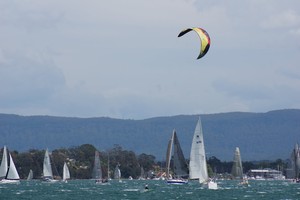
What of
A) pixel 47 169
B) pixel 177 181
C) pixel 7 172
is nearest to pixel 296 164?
pixel 177 181

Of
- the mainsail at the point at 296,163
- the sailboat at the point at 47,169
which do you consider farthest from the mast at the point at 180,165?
the sailboat at the point at 47,169

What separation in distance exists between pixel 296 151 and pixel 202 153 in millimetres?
53066

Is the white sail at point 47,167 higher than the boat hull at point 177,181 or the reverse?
higher

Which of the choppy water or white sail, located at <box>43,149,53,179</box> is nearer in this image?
the choppy water

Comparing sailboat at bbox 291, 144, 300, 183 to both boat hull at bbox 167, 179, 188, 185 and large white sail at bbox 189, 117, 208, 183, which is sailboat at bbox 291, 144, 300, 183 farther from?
large white sail at bbox 189, 117, 208, 183

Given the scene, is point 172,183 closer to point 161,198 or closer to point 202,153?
point 202,153

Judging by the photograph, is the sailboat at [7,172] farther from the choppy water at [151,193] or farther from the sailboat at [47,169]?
the choppy water at [151,193]

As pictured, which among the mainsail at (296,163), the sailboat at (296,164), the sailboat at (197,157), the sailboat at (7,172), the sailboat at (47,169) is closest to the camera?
the sailboat at (197,157)

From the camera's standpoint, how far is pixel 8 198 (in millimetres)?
83562

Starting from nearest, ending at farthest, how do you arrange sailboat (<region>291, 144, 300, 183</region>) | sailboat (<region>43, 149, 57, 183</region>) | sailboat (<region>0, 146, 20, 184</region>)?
1. sailboat (<region>0, 146, 20, 184</region>)
2. sailboat (<region>291, 144, 300, 183</region>)
3. sailboat (<region>43, 149, 57, 183</region>)

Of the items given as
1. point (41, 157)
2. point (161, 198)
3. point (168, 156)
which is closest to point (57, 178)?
point (41, 157)

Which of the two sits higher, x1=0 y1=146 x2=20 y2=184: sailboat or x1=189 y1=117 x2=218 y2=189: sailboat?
x1=0 y1=146 x2=20 y2=184: sailboat

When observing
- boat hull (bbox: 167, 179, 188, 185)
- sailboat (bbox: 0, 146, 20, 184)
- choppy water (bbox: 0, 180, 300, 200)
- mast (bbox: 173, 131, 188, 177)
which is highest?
sailboat (bbox: 0, 146, 20, 184)

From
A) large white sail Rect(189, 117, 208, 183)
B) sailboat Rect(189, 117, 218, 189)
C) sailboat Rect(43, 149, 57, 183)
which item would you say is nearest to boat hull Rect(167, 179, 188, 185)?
sailboat Rect(189, 117, 218, 189)
